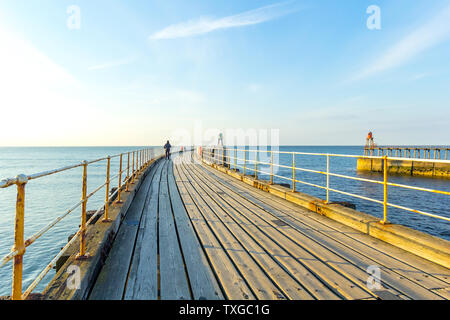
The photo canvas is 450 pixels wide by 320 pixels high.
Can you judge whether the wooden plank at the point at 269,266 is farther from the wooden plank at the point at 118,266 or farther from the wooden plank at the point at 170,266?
the wooden plank at the point at 118,266

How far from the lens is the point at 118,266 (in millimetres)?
2525

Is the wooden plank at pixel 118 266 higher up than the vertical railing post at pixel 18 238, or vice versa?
the vertical railing post at pixel 18 238

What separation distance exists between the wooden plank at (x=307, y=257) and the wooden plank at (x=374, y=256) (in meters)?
0.38

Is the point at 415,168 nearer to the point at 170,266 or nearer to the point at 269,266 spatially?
the point at 269,266

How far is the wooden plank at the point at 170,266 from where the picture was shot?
2.07 m

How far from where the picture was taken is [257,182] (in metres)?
7.42

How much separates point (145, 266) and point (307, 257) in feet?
5.89

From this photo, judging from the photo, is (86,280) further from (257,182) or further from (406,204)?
(406,204)

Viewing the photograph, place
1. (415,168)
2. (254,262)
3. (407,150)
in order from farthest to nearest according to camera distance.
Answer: (407,150) < (415,168) < (254,262)

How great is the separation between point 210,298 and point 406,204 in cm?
1811

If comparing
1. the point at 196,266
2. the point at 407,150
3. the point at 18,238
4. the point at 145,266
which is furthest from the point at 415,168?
the point at 18,238

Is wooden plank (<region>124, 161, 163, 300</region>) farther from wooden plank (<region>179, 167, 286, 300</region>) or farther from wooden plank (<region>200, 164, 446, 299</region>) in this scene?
wooden plank (<region>200, 164, 446, 299</region>)

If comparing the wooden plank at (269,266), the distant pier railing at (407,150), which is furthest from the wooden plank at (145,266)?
the distant pier railing at (407,150)
